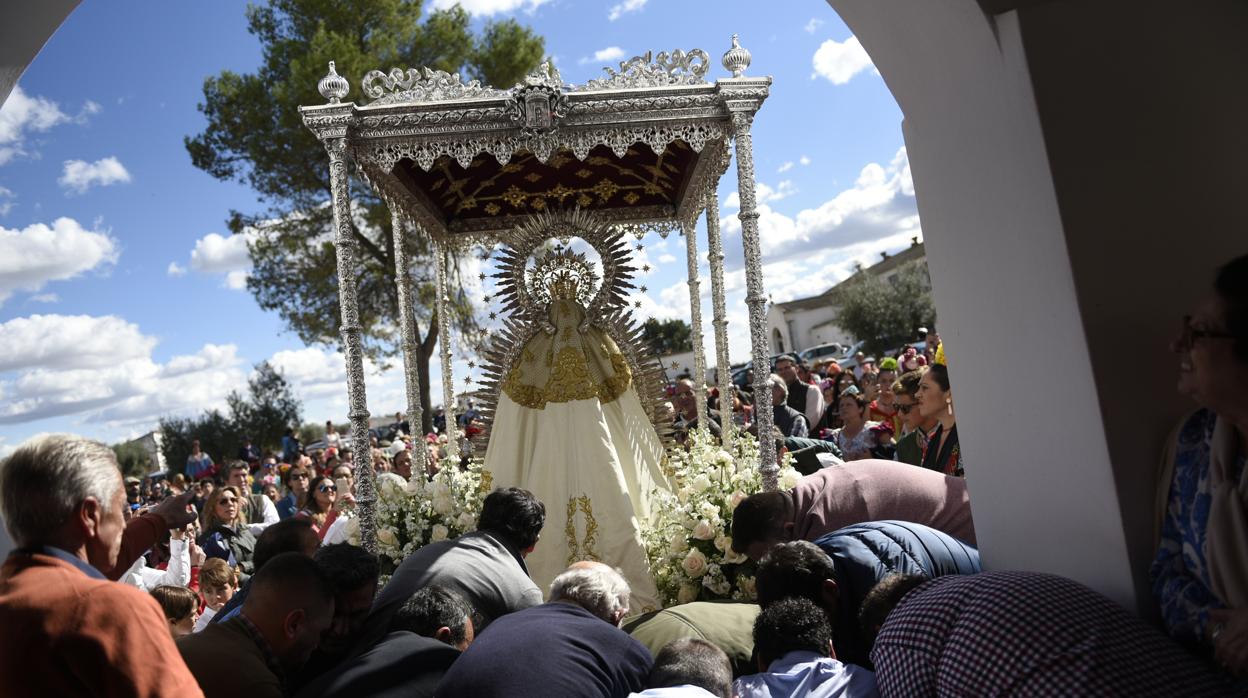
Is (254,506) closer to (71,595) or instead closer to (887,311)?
(71,595)

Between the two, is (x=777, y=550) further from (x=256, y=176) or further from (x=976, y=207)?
(x=256, y=176)

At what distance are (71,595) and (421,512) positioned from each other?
4274 mm

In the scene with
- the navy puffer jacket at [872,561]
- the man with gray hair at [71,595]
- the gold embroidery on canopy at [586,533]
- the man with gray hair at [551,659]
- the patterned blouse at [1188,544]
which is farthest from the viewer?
the gold embroidery on canopy at [586,533]

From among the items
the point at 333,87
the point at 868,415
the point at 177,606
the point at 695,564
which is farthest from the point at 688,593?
the point at 868,415

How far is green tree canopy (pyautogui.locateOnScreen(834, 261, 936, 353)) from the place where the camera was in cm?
3612

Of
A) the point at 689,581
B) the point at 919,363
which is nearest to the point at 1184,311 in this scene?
the point at 689,581

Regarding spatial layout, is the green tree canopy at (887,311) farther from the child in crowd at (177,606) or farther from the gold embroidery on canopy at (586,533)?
the child in crowd at (177,606)

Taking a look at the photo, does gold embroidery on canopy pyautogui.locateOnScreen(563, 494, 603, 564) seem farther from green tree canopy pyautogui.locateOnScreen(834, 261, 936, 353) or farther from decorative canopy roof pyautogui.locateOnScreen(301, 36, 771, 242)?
green tree canopy pyautogui.locateOnScreen(834, 261, 936, 353)

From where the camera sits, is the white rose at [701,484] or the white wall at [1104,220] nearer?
the white wall at [1104,220]

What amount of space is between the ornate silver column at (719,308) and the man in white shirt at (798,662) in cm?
441

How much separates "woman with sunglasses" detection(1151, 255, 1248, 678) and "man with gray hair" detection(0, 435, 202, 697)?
7.13 feet

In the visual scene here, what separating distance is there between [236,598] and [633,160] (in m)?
4.65

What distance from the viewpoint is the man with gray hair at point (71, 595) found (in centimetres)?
168

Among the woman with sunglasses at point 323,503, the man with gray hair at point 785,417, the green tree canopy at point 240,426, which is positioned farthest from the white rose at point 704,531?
the green tree canopy at point 240,426
